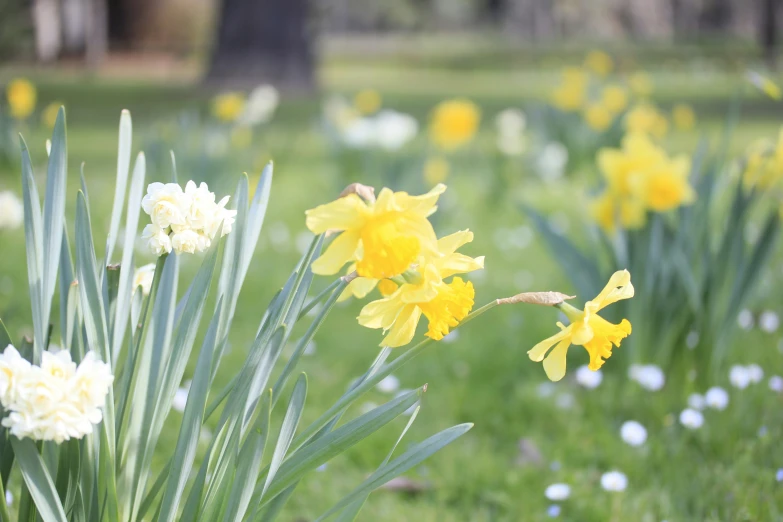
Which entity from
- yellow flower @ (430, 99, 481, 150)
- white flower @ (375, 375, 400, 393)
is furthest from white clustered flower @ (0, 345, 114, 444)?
yellow flower @ (430, 99, 481, 150)

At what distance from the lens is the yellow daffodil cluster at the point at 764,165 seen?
2002mm

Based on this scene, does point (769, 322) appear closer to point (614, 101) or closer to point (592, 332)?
point (592, 332)

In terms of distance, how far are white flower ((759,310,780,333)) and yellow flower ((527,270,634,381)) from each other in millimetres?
1690

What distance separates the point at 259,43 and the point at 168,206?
30.5 ft

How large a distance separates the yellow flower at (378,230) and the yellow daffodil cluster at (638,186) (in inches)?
49.1

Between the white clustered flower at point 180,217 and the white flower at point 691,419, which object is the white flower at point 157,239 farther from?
the white flower at point 691,419

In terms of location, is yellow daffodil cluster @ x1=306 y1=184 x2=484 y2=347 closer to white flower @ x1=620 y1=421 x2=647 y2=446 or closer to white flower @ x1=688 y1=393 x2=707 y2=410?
white flower @ x1=620 y1=421 x2=647 y2=446

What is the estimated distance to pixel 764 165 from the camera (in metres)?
2.04

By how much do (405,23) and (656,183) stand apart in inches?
1643

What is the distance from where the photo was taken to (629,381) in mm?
2205

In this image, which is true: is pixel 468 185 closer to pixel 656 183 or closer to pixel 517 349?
pixel 517 349

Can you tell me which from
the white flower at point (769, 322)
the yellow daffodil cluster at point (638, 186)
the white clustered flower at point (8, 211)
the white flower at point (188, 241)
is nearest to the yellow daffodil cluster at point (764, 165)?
the yellow daffodil cluster at point (638, 186)

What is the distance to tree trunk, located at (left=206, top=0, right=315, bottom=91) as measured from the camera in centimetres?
976

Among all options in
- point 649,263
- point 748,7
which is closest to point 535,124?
point 649,263
